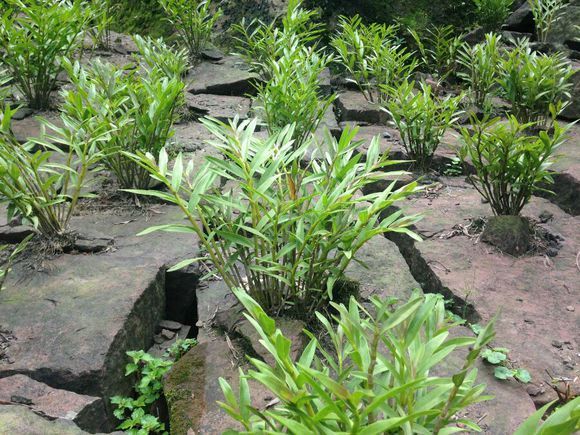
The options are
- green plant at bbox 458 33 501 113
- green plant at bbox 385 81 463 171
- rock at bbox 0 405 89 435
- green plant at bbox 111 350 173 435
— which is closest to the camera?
rock at bbox 0 405 89 435

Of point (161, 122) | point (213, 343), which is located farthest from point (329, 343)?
point (161, 122)

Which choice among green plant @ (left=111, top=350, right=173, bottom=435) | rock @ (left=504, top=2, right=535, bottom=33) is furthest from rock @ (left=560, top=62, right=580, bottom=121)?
green plant @ (left=111, top=350, right=173, bottom=435)

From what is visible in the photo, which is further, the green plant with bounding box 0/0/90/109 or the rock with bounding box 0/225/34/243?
the green plant with bounding box 0/0/90/109

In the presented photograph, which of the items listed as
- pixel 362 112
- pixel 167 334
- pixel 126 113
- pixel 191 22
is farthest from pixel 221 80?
pixel 167 334

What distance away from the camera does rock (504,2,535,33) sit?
7820mm

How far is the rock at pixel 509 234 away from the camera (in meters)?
3.30

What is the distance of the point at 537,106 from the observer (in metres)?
5.00

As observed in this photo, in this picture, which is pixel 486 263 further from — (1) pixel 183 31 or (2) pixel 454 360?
(1) pixel 183 31

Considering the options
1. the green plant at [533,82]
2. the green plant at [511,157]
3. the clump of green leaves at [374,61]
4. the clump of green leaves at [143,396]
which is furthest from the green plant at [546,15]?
the clump of green leaves at [143,396]

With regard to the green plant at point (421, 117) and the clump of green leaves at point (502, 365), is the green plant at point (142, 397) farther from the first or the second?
the green plant at point (421, 117)

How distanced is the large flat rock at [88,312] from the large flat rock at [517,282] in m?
1.45

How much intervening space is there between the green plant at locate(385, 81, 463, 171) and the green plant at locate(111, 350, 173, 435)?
103 inches

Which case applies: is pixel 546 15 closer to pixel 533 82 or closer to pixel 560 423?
pixel 533 82

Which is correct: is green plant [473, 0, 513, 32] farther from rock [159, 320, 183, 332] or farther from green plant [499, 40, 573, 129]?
rock [159, 320, 183, 332]
